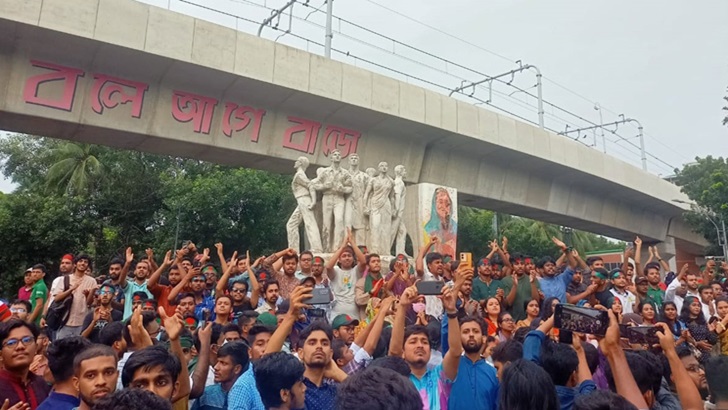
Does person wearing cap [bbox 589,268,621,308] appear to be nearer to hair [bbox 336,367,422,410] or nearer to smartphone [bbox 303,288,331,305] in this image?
smartphone [bbox 303,288,331,305]

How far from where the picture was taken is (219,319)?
471 centimetres

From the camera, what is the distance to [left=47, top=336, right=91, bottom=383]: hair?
2.57 meters

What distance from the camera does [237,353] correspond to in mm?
3227

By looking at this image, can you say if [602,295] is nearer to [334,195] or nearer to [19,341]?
[334,195]

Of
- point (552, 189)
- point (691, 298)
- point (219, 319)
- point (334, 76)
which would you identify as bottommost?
point (219, 319)

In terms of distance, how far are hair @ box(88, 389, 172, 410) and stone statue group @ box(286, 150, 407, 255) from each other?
8.12 m

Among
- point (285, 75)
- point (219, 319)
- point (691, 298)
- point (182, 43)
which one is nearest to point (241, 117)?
point (285, 75)

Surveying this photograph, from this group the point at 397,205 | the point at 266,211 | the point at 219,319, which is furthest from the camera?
the point at 266,211

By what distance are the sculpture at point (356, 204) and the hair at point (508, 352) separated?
677 centimetres

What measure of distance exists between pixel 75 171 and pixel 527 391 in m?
21.7

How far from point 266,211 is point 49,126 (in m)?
11.5

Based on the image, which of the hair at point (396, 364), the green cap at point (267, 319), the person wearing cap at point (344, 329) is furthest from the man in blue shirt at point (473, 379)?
the green cap at point (267, 319)

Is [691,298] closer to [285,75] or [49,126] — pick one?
[285,75]

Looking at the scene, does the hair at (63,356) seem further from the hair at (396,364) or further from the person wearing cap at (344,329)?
the person wearing cap at (344,329)
